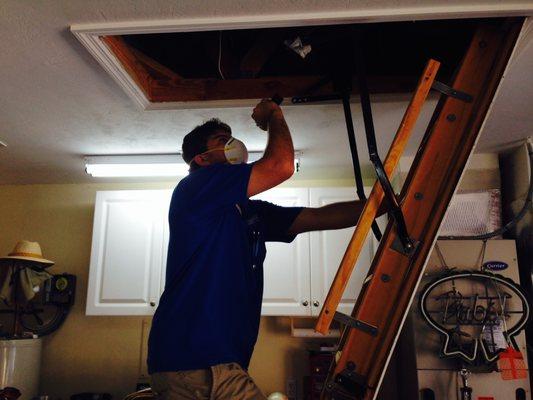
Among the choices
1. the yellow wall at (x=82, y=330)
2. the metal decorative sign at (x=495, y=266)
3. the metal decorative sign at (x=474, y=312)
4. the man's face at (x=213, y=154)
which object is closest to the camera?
the man's face at (x=213, y=154)

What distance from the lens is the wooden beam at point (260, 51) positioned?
2.14 metres

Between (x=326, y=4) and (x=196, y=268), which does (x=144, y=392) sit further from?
(x=326, y=4)

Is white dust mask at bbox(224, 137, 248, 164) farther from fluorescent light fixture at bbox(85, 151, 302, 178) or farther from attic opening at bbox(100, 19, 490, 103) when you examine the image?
fluorescent light fixture at bbox(85, 151, 302, 178)

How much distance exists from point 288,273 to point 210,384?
1.85 m

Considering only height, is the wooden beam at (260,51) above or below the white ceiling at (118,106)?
above

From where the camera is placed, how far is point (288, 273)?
3.37 metres

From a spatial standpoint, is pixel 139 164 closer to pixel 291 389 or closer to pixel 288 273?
pixel 288 273

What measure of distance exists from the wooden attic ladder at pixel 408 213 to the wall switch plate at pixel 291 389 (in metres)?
2.21

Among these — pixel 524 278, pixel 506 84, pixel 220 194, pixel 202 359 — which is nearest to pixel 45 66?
pixel 220 194

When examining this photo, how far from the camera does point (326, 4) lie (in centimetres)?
165

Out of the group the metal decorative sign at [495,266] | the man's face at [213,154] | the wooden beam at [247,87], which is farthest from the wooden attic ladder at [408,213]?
the metal decorative sign at [495,266]

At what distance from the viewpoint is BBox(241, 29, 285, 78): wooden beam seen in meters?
2.14

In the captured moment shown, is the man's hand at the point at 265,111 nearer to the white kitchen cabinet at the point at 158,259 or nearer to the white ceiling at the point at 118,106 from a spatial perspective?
the white ceiling at the point at 118,106

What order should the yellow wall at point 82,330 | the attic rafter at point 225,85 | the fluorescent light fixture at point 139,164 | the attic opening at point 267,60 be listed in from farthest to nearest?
the yellow wall at point 82,330 → the fluorescent light fixture at point 139,164 → the attic rafter at point 225,85 → the attic opening at point 267,60
